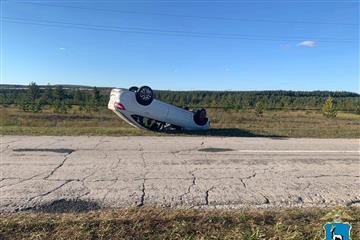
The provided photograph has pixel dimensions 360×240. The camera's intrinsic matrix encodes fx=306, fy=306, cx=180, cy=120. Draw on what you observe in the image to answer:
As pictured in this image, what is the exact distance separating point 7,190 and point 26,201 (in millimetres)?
630

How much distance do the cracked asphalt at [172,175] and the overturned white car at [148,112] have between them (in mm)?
2464

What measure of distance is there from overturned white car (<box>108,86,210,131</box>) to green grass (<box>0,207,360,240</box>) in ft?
24.8

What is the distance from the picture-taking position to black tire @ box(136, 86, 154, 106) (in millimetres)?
11148

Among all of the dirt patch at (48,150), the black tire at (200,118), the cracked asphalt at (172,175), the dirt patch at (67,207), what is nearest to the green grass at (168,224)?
the dirt patch at (67,207)

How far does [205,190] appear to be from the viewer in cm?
473

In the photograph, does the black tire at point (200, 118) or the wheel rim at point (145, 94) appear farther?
the black tire at point (200, 118)

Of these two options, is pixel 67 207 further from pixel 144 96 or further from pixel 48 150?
pixel 144 96

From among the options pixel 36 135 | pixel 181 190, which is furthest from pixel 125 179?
pixel 36 135

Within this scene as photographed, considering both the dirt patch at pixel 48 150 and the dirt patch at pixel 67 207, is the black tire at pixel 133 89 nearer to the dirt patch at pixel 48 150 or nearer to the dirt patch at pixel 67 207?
the dirt patch at pixel 48 150

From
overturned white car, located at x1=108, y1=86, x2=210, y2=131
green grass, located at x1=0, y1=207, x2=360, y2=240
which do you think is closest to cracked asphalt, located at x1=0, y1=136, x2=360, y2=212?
green grass, located at x1=0, y1=207, x2=360, y2=240

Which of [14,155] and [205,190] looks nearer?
[205,190]

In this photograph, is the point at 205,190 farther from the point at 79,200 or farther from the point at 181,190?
the point at 79,200

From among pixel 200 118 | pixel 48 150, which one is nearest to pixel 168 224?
pixel 48 150

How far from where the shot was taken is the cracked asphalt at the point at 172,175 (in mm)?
4309
